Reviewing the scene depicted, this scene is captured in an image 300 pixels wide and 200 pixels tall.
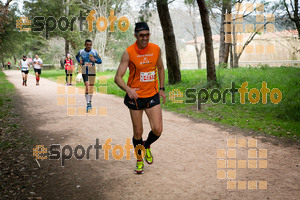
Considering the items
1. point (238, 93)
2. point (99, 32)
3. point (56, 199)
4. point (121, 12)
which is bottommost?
point (56, 199)

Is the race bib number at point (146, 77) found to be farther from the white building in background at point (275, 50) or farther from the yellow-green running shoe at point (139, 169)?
the white building in background at point (275, 50)

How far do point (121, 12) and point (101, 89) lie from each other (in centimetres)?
1945

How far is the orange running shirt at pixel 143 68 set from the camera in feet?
13.6

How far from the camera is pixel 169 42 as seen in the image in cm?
1495

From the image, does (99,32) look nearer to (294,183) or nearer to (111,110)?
(111,110)

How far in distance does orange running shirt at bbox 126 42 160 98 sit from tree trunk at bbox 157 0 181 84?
1096cm

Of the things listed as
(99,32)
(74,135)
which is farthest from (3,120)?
(99,32)

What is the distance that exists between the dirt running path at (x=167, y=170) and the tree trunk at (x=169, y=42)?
794 centimetres

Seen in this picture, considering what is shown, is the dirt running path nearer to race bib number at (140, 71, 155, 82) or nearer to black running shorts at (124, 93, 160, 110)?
black running shorts at (124, 93, 160, 110)

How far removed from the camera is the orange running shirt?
4.13m

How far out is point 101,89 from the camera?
685 inches

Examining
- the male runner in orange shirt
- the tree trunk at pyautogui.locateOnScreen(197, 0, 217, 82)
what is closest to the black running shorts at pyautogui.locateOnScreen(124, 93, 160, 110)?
the male runner in orange shirt

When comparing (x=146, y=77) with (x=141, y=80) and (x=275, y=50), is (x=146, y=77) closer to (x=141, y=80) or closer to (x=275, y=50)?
(x=141, y=80)

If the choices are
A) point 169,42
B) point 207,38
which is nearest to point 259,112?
point 207,38
